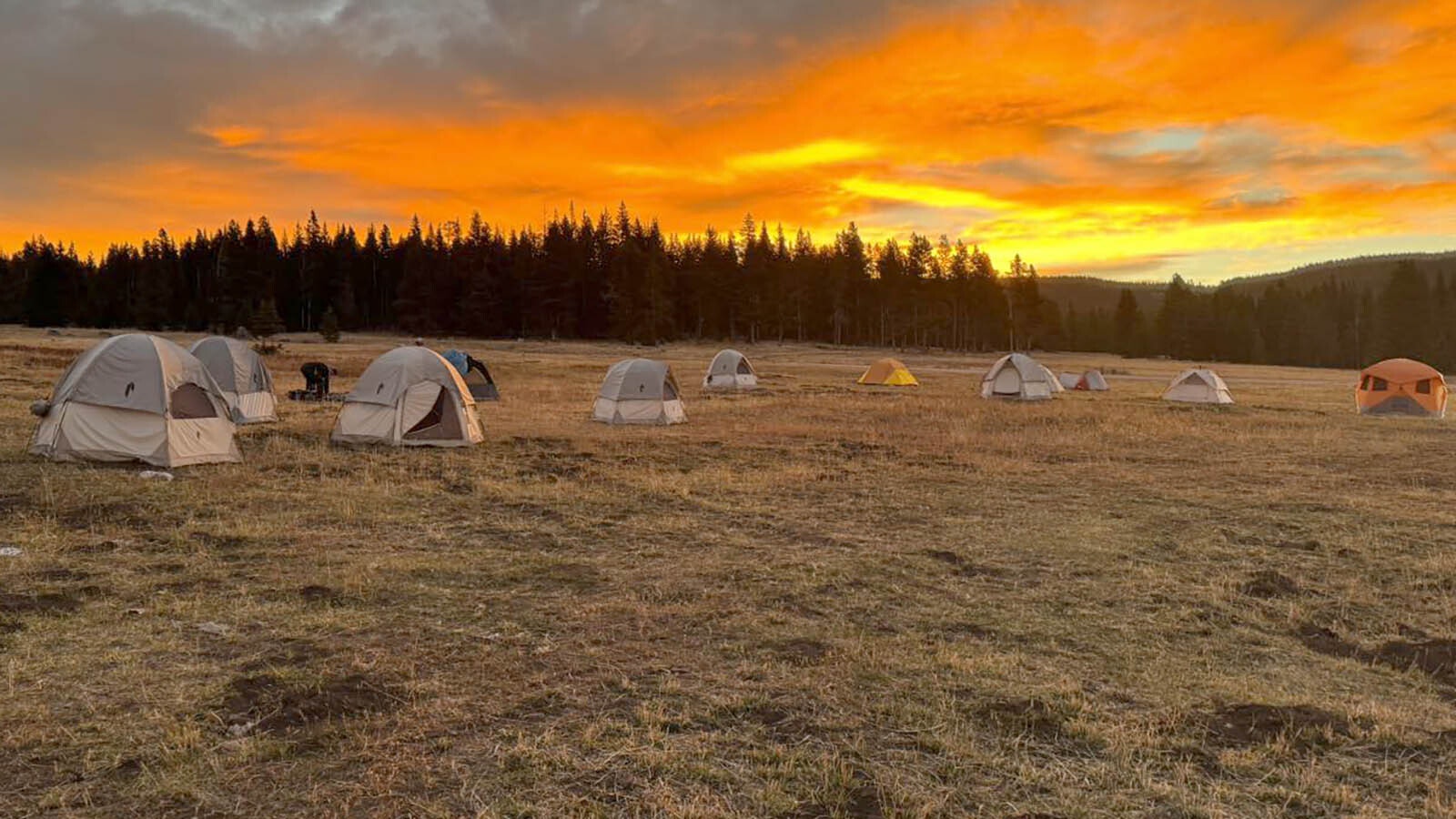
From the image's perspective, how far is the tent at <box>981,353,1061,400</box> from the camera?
36625 mm

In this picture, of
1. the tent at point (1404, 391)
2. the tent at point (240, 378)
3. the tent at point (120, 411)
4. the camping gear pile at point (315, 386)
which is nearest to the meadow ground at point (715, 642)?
the tent at point (120, 411)

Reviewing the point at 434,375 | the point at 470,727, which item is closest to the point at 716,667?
the point at 470,727

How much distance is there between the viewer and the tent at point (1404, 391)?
29.9m

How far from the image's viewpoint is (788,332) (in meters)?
94.6

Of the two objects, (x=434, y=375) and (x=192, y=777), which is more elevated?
(x=434, y=375)

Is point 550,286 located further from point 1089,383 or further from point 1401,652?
point 1401,652

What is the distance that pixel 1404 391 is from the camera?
99.3 feet

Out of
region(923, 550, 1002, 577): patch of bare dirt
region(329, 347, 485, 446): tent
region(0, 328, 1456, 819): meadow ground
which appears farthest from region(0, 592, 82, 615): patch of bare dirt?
region(329, 347, 485, 446): tent

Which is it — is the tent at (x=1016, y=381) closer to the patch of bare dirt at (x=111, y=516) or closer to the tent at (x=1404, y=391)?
the tent at (x=1404, y=391)

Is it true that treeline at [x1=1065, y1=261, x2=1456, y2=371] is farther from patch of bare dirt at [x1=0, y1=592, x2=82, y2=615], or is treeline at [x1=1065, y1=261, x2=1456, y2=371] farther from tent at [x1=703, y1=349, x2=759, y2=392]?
patch of bare dirt at [x1=0, y1=592, x2=82, y2=615]

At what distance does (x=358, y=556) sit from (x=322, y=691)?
4.09 m

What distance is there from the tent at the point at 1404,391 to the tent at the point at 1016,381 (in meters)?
12.2

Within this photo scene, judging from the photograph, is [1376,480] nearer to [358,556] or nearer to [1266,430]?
[1266,430]

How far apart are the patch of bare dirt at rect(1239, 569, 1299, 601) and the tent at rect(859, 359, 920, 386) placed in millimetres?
35149
